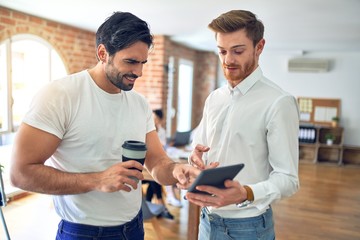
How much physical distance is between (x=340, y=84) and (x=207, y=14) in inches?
191

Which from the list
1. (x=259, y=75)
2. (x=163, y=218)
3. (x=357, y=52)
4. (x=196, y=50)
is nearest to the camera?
(x=259, y=75)

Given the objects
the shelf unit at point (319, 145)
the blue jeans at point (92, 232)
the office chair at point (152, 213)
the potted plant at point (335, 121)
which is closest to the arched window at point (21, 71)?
the office chair at point (152, 213)

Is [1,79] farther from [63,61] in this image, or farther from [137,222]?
[137,222]

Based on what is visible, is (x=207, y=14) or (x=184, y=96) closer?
(x=207, y=14)

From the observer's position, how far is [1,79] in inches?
163

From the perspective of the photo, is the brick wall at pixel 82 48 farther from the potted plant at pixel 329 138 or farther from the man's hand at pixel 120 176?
the man's hand at pixel 120 176

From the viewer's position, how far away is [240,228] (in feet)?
4.38

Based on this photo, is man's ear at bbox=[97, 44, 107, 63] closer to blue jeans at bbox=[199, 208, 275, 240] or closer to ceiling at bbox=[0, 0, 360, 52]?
blue jeans at bbox=[199, 208, 275, 240]

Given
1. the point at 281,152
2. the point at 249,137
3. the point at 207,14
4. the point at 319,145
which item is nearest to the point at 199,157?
the point at 249,137

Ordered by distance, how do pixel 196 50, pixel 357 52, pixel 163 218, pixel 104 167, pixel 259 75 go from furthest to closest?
pixel 196 50, pixel 357 52, pixel 163 218, pixel 259 75, pixel 104 167

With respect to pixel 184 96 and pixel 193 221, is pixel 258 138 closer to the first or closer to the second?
pixel 193 221

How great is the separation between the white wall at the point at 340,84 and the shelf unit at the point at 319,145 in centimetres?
29

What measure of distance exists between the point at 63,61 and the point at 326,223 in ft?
13.8

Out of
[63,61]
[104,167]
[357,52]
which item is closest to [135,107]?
[104,167]
